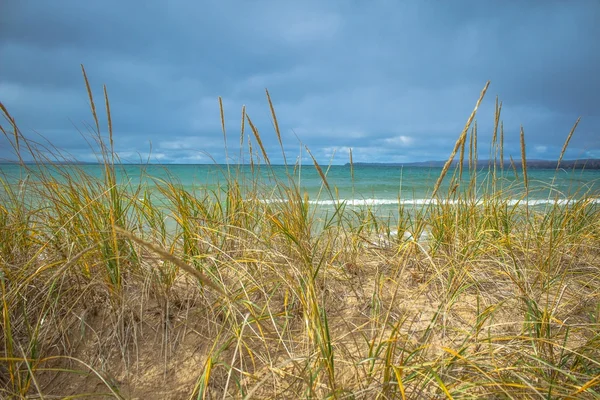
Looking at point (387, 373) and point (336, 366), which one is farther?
point (336, 366)

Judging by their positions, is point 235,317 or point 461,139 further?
point 461,139

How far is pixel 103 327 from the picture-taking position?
1.48 meters

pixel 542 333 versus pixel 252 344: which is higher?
pixel 542 333

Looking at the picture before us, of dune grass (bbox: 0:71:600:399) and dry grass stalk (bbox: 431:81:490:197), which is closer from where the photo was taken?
dune grass (bbox: 0:71:600:399)

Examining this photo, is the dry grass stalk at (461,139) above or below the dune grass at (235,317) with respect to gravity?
above

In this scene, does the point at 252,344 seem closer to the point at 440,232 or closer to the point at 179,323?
the point at 179,323

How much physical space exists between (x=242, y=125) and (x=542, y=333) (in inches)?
67.8

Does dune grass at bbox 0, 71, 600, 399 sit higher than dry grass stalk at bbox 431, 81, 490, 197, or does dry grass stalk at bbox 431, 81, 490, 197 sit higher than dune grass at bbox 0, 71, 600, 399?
dry grass stalk at bbox 431, 81, 490, 197

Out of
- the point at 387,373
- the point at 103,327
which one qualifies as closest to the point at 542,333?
the point at 387,373

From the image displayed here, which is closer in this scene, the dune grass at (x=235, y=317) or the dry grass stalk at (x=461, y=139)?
the dune grass at (x=235, y=317)

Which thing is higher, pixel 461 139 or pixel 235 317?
pixel 461 139

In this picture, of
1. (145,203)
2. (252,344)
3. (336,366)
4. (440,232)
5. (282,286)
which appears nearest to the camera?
(336,366)

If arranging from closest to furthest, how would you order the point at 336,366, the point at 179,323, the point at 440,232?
the point at 336,366, the point at 179,323, the point at 440,232

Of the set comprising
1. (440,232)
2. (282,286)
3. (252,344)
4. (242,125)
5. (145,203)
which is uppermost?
(242,125)
